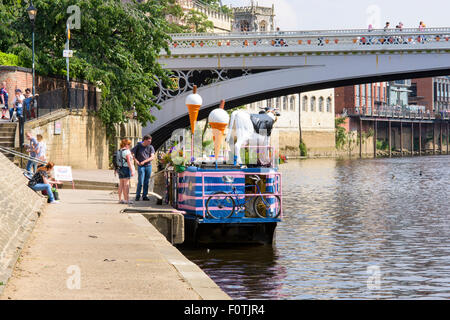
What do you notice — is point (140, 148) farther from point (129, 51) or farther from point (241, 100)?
point (241, 100)

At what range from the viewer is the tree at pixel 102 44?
132ft

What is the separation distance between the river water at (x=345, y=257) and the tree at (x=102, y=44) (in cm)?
1159

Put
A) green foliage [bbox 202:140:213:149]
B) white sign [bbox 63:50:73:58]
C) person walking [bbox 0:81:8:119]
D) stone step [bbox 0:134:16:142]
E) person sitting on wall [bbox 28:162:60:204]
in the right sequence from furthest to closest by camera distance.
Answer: white sign [bbox 63:50:73:58], person walking [bbox 0:81:8:119], stone step [bbox 0:134:16:142], person sitting on wall [bbox 28:162:60:204], green foliage [bbox 202:140:213:149]

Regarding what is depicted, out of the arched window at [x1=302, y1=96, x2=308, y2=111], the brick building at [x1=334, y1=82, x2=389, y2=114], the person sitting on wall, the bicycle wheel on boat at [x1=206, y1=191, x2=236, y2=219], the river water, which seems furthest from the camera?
the brick building at [x1=334, y1=82, x2=389, y2=114]

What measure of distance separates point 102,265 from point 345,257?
24.1 feet

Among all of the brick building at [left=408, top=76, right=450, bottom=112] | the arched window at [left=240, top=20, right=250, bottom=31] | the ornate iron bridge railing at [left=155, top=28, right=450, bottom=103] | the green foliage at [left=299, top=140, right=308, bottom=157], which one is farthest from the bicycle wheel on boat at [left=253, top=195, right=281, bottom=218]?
the brick building at [left=408, top=76, right=450, bottom=112]

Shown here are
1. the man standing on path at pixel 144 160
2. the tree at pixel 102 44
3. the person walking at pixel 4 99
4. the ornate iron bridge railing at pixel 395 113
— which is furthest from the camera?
the ornate iron bridge railing at pixel 395 113

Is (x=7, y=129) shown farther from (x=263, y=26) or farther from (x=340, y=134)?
(x=263, y=26)

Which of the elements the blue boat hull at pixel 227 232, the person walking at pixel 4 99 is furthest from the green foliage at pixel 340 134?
the blue boat hull at pixel 227 232

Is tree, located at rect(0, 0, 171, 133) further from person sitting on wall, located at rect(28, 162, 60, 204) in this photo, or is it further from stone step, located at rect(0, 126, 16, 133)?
person sitting on wall, located at rect(28, 162, 60, 204)

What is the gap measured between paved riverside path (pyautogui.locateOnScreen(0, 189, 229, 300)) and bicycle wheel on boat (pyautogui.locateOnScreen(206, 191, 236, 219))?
153 cm

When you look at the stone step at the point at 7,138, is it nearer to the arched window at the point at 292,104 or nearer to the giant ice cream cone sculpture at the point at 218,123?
the giant ice cream cone sculpture at the point at 218,123

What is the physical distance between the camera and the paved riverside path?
10789mm

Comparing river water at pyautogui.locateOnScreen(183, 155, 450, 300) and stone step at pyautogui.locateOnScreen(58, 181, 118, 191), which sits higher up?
stone step at pyautogui.locateOnScreen(58, 181, 118, 191)
